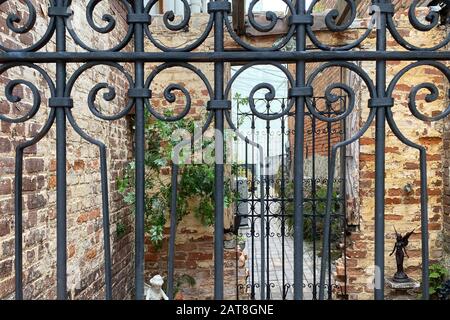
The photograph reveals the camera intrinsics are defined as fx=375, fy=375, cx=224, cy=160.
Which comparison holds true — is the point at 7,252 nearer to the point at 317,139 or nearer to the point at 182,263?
the point at 182,263

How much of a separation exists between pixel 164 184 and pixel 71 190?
1.39 metres

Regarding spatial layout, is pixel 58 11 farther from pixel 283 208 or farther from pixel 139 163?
pixel 283 208

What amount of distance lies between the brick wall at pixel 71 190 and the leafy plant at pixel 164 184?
0.77ft

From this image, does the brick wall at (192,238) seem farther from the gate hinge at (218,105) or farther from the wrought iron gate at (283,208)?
the gate hinge at (218,105)

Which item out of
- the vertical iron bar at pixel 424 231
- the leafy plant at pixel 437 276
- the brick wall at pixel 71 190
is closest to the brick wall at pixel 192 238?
the brick wall at pixel 71 190

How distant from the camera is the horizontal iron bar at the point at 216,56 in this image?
3.06 ft

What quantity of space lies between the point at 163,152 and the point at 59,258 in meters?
2.74

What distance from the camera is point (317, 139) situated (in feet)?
20.7

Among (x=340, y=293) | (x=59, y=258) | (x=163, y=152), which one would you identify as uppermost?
(x=163, y=152)

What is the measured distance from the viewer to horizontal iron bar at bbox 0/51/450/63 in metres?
0.93

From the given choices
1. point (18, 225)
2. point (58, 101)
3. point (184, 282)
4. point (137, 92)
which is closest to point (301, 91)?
point (137, 92)

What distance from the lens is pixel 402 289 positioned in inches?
145

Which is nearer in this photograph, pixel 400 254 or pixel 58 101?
pixel 58 101
